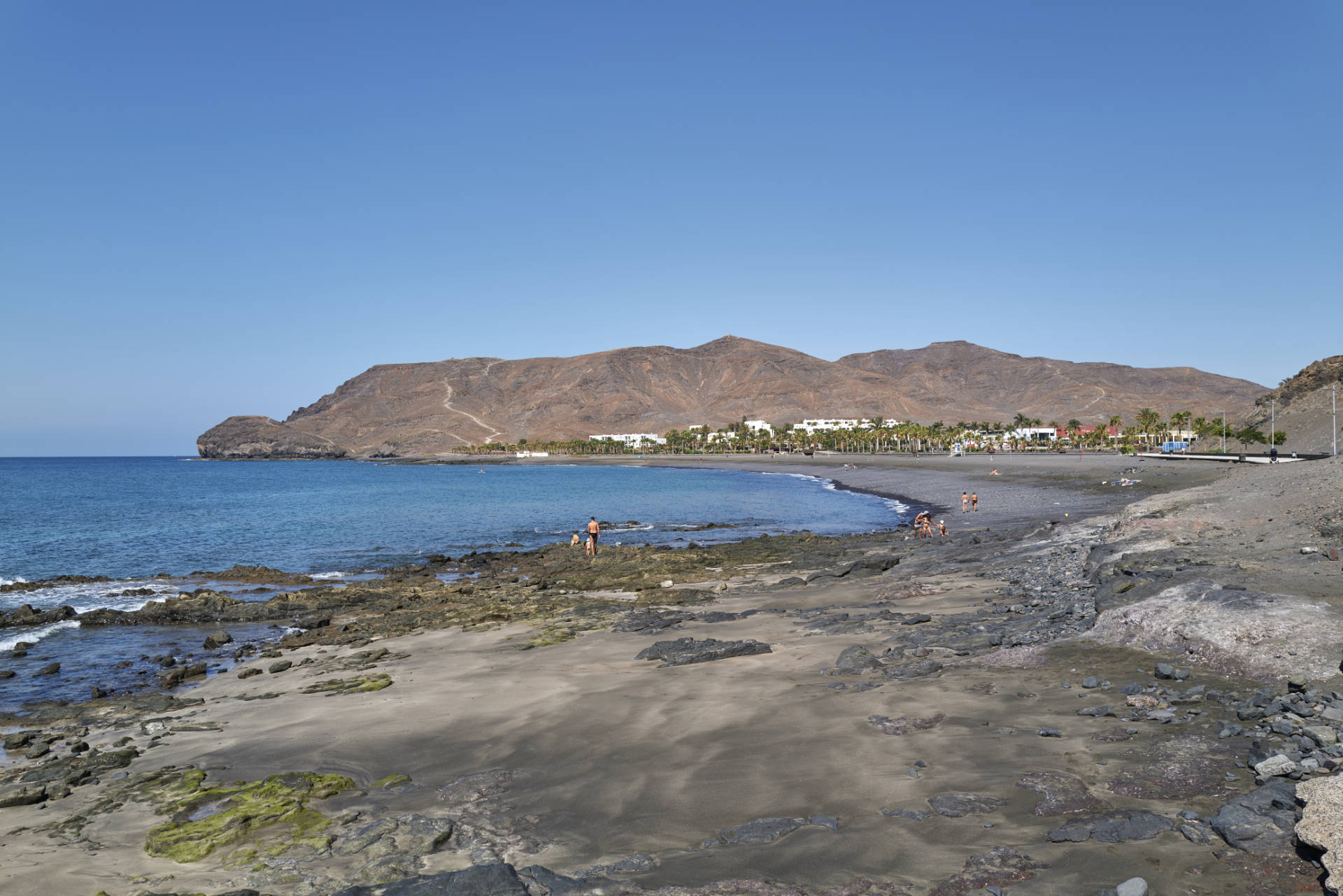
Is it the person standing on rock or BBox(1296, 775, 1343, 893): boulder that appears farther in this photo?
the person standing on rock

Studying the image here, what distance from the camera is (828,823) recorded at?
7078 mm

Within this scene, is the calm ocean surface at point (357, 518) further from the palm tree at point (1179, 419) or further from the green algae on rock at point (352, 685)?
the palm tree at point (1179, 419)

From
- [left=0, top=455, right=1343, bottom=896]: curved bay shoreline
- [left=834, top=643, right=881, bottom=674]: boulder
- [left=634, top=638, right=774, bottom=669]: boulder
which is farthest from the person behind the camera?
[left=634, top=638, right=774, bottom=669]: boulder

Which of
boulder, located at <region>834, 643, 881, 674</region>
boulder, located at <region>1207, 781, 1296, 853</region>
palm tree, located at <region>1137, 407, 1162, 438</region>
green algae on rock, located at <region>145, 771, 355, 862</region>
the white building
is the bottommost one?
green algae on rock, located at <region>145, 771, 355, 862</region>

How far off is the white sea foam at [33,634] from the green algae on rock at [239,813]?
15.7m

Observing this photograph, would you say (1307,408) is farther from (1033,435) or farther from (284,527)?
(284,527)

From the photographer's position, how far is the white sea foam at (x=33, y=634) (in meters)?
20.6

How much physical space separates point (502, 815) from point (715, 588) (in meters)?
16.1

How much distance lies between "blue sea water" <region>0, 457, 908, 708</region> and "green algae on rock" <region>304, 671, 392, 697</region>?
199 inches

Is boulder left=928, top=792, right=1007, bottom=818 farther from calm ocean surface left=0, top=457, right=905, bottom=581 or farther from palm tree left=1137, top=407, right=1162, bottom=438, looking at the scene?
palm tree left=1137, top=407, right=1162, bottom=438

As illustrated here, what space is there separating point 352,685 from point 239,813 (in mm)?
6080

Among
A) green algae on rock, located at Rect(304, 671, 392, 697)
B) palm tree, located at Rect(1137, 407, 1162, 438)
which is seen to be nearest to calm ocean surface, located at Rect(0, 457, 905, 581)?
green algae on rock, located at Rect(304, 671, 392, 697)

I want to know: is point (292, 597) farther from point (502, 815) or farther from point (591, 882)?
point (591, 882)

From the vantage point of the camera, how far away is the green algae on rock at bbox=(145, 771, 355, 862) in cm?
802
